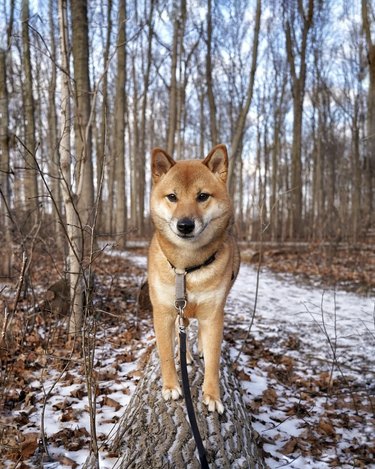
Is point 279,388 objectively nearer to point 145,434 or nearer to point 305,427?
point 305,427

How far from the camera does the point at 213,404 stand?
2.40 metres

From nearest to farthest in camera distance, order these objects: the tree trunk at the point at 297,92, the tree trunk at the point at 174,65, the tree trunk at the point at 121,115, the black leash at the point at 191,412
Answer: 1. the black leash at the point at 191,412
2. the tree trunk at the point at 121,115
3. the tree trunk at the point at 174,65
4. the tree trunk at the point at 297,92

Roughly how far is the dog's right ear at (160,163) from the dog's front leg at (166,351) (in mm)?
1031

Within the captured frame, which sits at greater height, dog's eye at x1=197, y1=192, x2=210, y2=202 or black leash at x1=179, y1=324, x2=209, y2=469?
dog's eye at x1=197, y1=192, x2=210, y2=202

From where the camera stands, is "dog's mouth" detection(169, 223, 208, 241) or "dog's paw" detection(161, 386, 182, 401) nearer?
"dog's mouth" detection(169, 223, 208, 241)

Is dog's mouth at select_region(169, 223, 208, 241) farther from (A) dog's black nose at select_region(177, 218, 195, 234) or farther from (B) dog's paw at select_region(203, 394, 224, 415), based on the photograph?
(B) dog's paw at select_region(203, 394, 224, 415)

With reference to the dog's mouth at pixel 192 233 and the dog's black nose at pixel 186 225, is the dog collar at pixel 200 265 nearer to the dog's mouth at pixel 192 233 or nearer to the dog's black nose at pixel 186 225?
the dog's mouth at pixel 192 233

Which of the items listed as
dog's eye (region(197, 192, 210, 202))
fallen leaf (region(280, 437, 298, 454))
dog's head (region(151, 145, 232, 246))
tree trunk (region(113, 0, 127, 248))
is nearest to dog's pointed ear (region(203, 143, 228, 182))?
dog's head (region(151, 145, 232, 246))

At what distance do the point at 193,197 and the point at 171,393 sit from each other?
1.38 meters

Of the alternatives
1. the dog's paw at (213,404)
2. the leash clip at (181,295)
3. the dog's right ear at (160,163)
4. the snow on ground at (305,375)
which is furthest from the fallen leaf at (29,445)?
the dog's right ear at (160,163)

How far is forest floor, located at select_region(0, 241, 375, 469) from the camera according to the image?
254cm

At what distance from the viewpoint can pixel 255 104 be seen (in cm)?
2425

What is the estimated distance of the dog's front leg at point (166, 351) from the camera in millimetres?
2500

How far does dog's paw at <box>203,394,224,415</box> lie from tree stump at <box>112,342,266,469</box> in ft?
0.10
